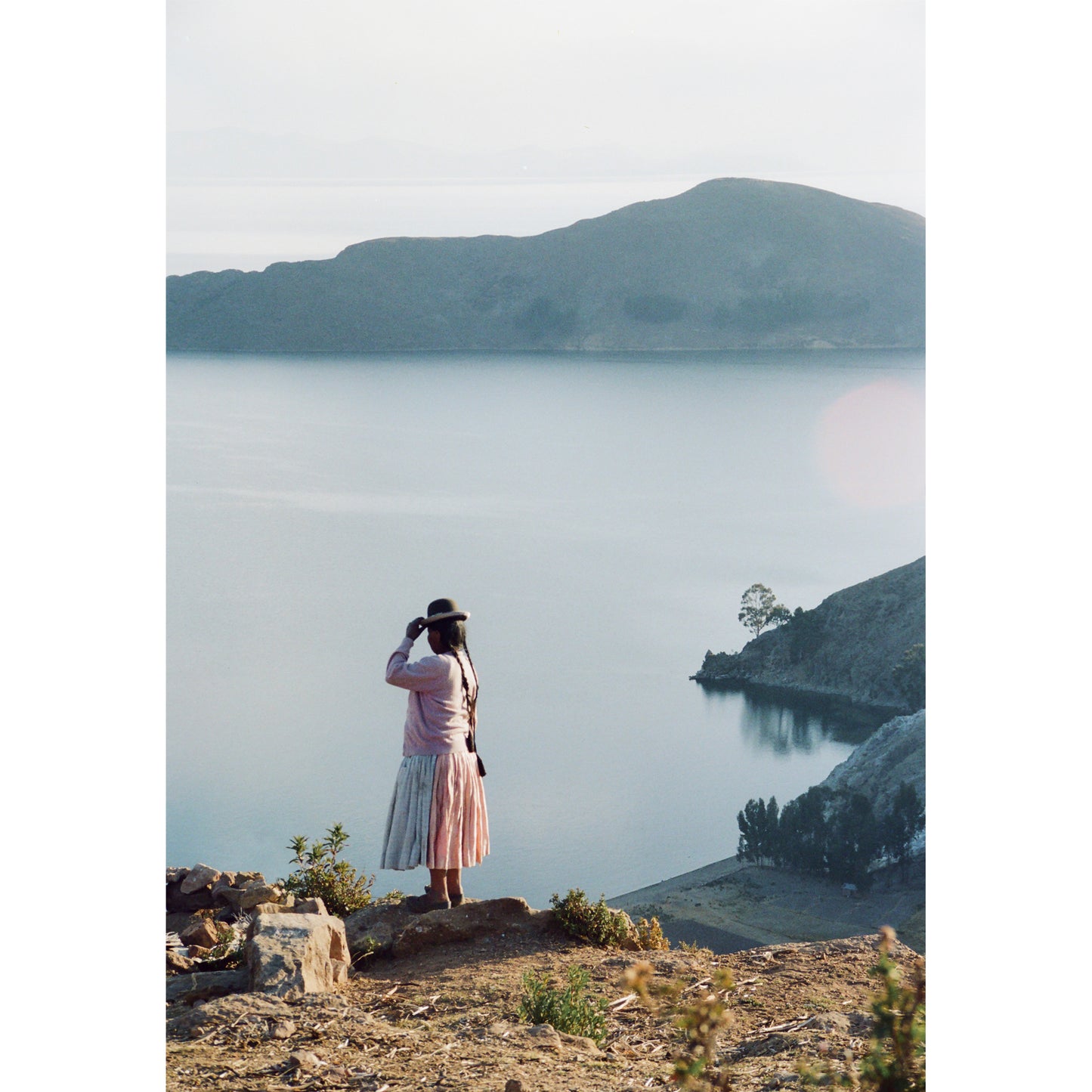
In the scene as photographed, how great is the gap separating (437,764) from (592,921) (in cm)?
76

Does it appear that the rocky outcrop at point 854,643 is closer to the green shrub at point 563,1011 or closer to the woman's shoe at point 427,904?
the woman's shoe at point 427,904

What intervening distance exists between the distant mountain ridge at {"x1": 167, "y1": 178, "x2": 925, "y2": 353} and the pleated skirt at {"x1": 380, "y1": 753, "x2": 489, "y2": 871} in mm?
12171

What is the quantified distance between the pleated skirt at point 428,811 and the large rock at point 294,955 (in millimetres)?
407

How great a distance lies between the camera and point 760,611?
1662cm

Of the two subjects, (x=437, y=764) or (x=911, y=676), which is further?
(x=911, y=676)

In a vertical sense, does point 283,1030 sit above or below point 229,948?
above

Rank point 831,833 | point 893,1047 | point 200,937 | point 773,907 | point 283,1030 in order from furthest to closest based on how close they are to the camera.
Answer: point 831,833 → point 773,907 → point 200,937 → point 283,1030 → point 893,1047

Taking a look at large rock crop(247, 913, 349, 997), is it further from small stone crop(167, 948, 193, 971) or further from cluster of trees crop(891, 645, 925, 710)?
cluster of trees crop(891, 645, 925, 710)

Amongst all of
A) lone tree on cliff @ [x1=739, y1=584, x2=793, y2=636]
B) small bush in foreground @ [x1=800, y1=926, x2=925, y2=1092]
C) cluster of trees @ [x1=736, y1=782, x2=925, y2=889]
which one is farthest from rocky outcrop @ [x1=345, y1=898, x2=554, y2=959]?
lone tree on cliff @ [x1=739, y1=584, x2=793, y2=636]

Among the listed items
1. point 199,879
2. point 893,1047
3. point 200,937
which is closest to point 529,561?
point 199,879

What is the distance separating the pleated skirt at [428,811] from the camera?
376 cm

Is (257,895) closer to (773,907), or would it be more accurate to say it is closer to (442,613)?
(442,613)

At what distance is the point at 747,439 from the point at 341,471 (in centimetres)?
845

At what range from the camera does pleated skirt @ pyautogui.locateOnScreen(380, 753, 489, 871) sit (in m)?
3.76
